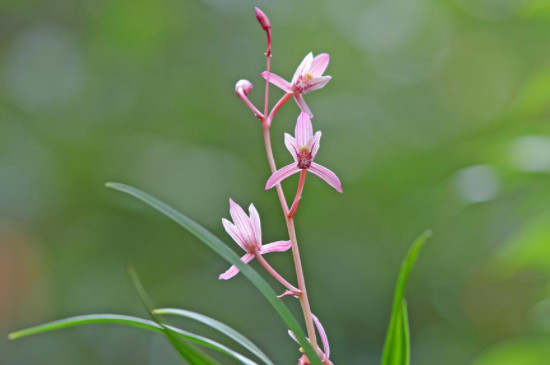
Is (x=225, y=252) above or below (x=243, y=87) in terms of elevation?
below

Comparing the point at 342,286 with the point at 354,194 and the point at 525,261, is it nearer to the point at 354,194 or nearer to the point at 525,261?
the point at 354,194

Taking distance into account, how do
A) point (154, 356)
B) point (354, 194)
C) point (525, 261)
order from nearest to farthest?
point (525, 261) < point (154, 356) < point (354, 194)

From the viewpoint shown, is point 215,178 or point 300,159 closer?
point 300,159

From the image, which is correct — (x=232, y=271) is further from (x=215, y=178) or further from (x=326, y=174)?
(x=215, y=178)

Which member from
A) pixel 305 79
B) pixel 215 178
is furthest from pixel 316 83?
pixel 215 178

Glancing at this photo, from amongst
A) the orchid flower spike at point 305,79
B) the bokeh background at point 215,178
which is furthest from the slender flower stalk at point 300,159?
the bokeh background at point 215,178

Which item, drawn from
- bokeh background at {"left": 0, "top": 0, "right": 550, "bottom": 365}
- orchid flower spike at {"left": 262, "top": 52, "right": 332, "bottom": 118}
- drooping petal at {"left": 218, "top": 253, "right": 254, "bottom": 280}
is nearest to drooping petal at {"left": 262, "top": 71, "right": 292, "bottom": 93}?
orchid flower spike at {"left": 262, "top": 52, "right": 332, "bottom": 118}

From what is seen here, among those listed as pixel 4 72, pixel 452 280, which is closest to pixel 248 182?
pixel 452 280
